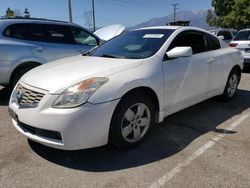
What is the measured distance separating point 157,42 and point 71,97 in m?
1.68

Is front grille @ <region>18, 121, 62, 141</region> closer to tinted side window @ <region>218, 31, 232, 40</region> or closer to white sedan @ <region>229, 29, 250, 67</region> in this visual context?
white sedan @ <region>229, 29, 250, 67</region>

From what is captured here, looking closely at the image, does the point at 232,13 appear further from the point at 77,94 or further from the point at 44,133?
the point at 44,133

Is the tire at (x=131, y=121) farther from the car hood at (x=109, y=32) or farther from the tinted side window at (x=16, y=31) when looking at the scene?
the car hood at (x=109, y=32)

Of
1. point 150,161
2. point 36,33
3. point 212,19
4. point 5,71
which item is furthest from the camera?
point 212,19

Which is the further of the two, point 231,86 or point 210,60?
point 231,86

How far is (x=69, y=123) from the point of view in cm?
292

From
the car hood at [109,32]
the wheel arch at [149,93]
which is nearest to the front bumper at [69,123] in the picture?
the wheel arch at [149,93]

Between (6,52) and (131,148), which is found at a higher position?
(6,52)

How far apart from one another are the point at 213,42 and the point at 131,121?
254 cm

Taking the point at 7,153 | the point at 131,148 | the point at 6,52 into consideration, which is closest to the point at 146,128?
the point at 131,148

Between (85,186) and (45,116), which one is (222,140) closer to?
(85,186)

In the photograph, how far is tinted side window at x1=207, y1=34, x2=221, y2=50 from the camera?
493cm

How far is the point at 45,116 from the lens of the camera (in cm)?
298

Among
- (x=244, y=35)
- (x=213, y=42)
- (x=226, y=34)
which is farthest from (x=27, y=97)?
(x=226, y=34)
